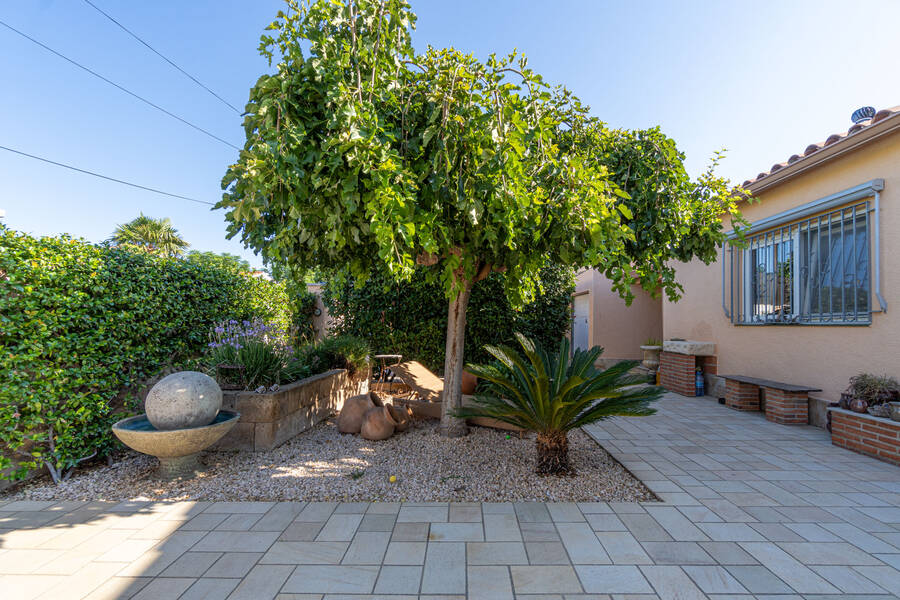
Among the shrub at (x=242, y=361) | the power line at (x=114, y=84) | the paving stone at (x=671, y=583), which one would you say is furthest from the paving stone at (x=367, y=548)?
the power line at (x=114, y=84)

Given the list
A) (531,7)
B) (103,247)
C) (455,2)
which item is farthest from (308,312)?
(531,7)

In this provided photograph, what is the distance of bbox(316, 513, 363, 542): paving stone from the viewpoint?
2312 mm

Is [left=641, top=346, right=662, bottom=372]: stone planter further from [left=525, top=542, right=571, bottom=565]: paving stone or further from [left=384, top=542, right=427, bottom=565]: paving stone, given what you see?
[left=384, top=542, right=427, bottom=565]: paving stone

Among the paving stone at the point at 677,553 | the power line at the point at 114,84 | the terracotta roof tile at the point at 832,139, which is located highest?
the power line at the point at 114,84

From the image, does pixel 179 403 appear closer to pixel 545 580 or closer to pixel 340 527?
pixel 340 527

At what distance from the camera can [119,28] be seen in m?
7.80

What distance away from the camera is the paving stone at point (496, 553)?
2.08 metres

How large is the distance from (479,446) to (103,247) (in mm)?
4004

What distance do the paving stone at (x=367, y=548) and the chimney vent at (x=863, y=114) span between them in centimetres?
728

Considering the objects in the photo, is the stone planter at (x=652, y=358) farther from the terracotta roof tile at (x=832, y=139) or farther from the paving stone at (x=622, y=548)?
the paving stone at (x=622, y=548)

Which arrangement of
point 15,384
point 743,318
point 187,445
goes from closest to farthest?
point 15,384 → point 187,445 → point 743,318

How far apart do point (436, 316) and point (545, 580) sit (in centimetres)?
478

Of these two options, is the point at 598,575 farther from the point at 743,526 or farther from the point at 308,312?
the point at 308,312

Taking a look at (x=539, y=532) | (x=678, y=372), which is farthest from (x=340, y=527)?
(x=678, y=372)
